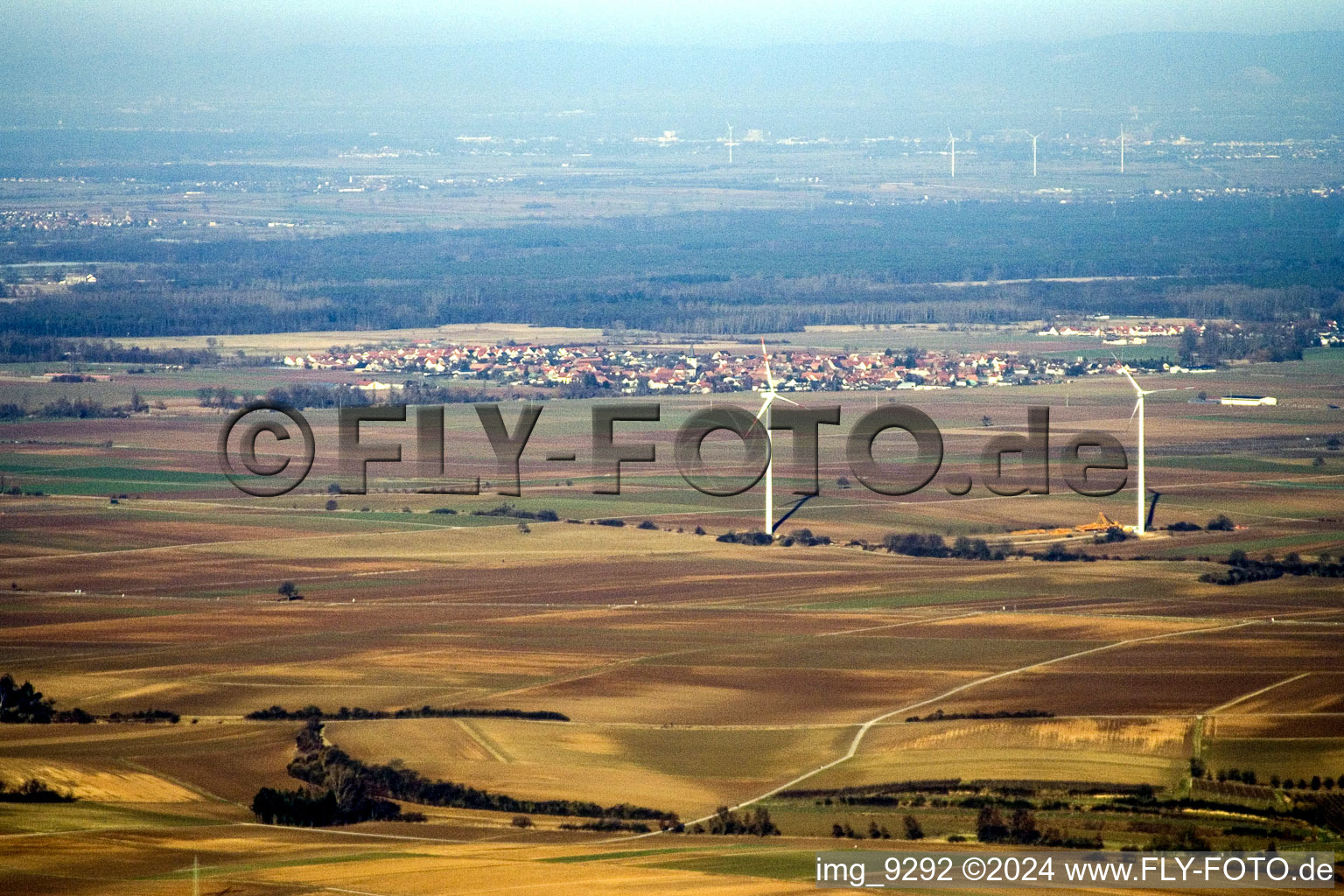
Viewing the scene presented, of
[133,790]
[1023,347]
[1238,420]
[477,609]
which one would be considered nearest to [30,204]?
[1023,347]

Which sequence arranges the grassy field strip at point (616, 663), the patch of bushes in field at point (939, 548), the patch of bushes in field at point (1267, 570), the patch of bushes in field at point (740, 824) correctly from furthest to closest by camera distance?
the patch of bushes in field at point (939, 548)
the patch of bushes in field at point (1267, 570)
the grassy field strip at point (616, 663)
the patch of bushes in field at point (740, 824)

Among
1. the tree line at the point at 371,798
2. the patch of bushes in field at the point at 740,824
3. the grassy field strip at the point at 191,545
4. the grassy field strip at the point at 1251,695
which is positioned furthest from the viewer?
the grassy field strip at the point at 191,545

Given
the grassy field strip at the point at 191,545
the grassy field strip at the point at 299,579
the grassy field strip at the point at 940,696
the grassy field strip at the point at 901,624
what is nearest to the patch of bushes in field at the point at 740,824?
the grassy field strip at the point at 940,696

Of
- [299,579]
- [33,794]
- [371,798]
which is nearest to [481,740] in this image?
[371,798]

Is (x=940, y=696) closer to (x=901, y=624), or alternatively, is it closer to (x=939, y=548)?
(x=901, y=624)

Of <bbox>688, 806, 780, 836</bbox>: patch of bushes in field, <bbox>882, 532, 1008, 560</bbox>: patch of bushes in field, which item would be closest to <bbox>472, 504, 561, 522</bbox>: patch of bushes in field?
<bbox>882, 532, 1008, 560</bbox>: patch of bushes in field

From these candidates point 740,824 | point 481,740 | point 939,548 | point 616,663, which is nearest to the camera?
point 740,824

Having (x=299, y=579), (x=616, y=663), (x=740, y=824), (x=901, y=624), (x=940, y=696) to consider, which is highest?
(x=299, y=579)

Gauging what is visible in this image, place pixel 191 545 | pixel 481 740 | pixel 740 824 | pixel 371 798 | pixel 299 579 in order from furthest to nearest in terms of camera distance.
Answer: pixel 191 545
pixel 299 579
pixel 481 740
pixel 371 798
pixel 740 824

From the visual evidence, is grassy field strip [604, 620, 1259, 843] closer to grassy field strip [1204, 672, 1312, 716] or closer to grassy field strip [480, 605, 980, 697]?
grassy field strip [1204, 672, 1312, 716]

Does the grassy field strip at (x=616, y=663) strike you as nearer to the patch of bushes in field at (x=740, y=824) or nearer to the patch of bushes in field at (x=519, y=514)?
the patch of bushes in field at (x=740, y=824)

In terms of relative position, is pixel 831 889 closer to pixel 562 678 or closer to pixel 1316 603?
pixel 562 678
